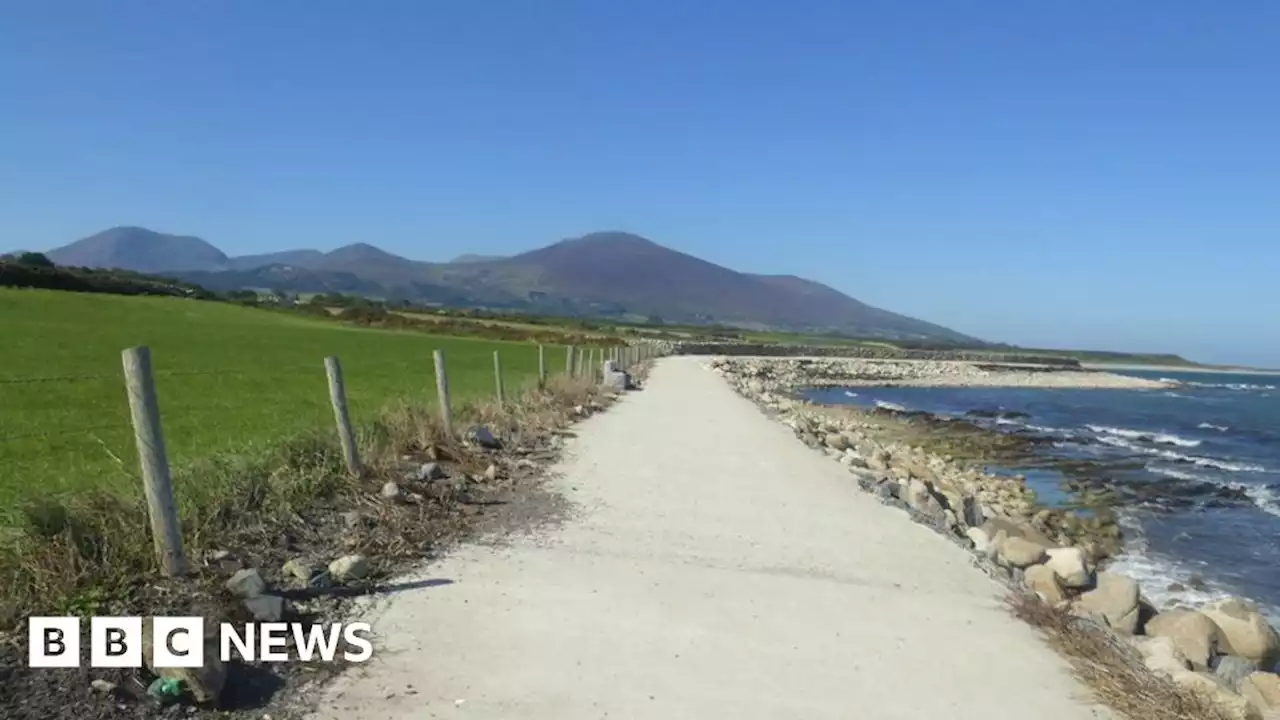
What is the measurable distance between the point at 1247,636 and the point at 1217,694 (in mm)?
2669

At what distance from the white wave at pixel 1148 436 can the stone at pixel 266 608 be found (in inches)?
1409

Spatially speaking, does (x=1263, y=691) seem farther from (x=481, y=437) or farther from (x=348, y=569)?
(x=481, y=437)

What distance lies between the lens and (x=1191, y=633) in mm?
8250

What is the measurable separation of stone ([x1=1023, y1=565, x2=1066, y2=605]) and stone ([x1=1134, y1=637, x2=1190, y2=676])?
96cm

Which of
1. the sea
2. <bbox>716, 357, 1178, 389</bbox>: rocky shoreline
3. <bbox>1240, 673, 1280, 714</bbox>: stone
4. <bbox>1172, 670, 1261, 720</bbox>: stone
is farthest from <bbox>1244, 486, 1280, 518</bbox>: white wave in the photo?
<bbox>716, 357, 1178, 389</bbox>: rocky shoreline

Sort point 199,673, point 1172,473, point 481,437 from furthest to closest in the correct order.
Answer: point 1172,473, point 481,437, point 199,673

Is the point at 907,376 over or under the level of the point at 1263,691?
under

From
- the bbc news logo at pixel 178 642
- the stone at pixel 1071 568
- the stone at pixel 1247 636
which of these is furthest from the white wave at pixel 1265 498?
the bbc news logo at pixel 178 642

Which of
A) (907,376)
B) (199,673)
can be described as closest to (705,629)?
(199,673)

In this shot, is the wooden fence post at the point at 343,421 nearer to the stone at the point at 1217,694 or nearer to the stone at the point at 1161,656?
the stone at the point at 1161,656

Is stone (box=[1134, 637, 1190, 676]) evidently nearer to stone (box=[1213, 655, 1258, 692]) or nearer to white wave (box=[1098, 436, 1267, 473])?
stone (box=[1213, 655, 1258, 692])

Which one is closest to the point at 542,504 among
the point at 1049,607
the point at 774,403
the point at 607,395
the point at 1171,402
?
the point at 1049,607

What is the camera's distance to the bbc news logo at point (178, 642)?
481 cm

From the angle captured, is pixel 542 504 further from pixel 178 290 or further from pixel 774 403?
pixel 178 290
